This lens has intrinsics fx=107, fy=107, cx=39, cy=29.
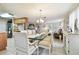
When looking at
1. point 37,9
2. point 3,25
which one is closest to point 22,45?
point 3,25

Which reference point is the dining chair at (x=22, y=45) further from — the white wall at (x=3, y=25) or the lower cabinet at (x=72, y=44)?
the lower cabinet at (x=72, y=44)

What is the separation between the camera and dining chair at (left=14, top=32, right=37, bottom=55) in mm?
1711

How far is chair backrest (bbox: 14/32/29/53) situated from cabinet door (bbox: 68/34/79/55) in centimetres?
69

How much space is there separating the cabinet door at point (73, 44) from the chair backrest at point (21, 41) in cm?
69

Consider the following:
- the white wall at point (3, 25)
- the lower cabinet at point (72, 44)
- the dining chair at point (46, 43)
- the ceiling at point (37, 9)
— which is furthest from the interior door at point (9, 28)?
the lower cabinet at point (72, 44)

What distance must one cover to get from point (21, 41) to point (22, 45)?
7cm

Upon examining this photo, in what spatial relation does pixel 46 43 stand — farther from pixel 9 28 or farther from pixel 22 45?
pixel 9 28

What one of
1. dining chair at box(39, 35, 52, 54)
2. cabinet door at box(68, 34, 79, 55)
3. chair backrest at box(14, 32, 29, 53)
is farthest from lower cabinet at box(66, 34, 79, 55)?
chair backrest at box(14, 32, 29, 53)

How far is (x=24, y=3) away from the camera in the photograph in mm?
1661

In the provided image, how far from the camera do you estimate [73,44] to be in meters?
1.70

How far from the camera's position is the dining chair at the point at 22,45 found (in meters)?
1.71

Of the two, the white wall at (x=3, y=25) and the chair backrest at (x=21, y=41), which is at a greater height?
the white wall at (x=3, y=25)
